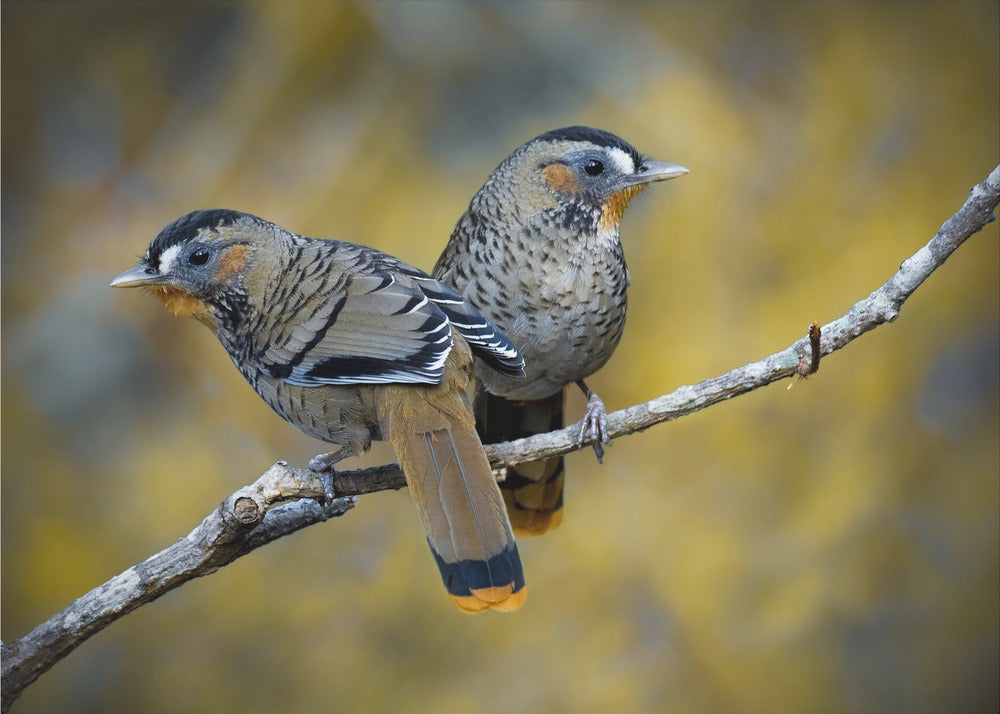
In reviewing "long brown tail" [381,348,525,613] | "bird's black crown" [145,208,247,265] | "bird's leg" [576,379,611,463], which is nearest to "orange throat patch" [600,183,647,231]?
"bird's leg" [576,379,611,463]

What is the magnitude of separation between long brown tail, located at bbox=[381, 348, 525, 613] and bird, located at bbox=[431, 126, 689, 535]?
468 millimetres

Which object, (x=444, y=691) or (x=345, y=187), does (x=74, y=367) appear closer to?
(x=345, y=187)

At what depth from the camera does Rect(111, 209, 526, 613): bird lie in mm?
1999

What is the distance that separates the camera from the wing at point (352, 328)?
2.14 meters

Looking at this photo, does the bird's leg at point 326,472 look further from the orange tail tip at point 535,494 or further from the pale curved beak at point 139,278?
the orange tail tip at point 535,494

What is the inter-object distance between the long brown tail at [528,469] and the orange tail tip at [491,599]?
123cm

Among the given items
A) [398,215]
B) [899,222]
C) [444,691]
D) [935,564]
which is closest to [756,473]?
[935,564]

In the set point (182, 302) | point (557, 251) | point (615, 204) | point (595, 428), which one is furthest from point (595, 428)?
point (182, 302)

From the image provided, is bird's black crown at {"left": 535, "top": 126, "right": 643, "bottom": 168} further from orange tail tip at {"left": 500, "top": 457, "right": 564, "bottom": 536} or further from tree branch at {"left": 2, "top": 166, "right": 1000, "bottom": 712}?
orange tail tip at {"left": 500, "top": 457, "right": 564, "bottom": 536}

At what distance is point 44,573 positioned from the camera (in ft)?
13.7

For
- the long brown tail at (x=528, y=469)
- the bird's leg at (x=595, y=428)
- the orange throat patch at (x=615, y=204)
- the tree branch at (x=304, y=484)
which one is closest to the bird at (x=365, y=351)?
the tree branch at (x=304, y=484)

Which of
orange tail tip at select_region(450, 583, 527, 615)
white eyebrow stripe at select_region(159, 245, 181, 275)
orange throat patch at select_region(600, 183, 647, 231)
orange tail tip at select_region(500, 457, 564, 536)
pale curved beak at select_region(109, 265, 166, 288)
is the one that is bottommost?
orange tail tip at select_region(450, 583, 527, 615)

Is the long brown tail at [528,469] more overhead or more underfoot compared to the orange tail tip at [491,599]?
more overhead

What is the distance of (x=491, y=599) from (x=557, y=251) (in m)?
1.03
